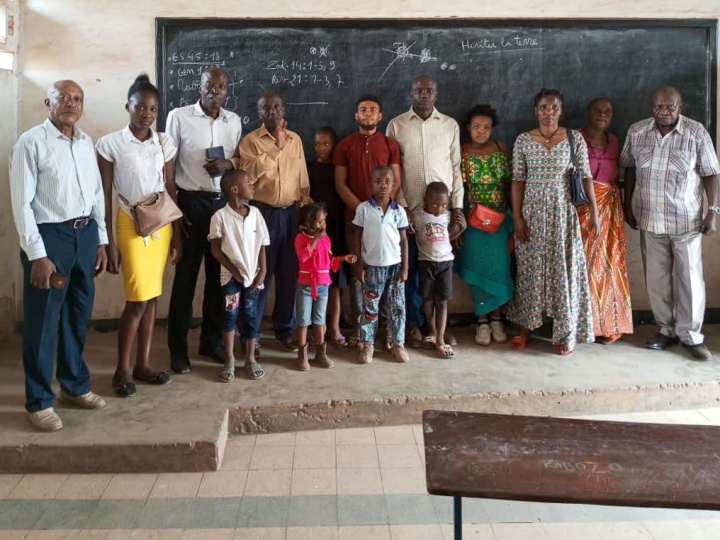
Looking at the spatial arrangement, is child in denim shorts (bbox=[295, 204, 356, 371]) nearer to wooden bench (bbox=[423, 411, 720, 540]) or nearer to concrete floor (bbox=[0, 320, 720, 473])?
concrete floor (bbox=[0, 320, 720, 473])

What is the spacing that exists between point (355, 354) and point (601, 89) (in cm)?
270

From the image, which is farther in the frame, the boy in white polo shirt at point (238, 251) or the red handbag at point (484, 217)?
the red handbag at point (484, 217)

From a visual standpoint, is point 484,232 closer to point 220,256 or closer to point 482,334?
point 482,334

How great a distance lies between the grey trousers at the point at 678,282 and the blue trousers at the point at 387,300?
5.81 feet

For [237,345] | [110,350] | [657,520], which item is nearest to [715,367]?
[657,520]

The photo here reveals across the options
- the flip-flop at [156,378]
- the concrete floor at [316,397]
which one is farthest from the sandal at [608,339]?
the flip-flop at [156,378]

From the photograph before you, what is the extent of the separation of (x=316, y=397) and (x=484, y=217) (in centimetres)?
171

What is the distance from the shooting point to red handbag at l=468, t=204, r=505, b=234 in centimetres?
420

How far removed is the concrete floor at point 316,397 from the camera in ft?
9.44

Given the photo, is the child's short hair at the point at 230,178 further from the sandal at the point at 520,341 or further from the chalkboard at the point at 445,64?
the sandal at the point at 520,341

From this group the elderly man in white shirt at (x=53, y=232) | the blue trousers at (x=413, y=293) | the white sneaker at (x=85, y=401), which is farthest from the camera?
the blue trousers at (x=413, y=293)

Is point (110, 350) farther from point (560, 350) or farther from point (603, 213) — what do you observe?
point (603, 213)

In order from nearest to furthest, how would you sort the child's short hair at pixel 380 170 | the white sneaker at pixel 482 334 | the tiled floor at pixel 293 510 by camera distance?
the tiled floor at pixel 293 510
the child's short hair at pixel 380 170
the white sneaker at pixel 482 334

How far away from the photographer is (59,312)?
9.99ft
